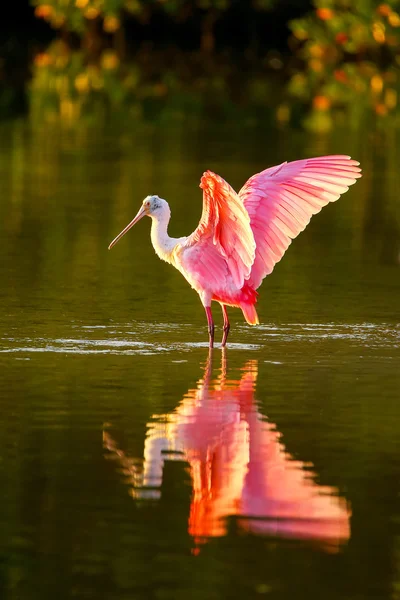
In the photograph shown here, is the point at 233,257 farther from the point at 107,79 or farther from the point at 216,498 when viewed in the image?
the point at 107,79

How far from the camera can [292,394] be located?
10.1 meters

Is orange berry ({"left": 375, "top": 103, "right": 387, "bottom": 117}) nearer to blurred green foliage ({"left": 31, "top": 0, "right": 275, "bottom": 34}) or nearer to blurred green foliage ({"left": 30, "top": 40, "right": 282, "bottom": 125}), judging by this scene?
blurred green foliage ({"left": 30, "top": 40, "right": 282, "bottom": 125})

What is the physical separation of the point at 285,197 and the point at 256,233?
12.9 inches

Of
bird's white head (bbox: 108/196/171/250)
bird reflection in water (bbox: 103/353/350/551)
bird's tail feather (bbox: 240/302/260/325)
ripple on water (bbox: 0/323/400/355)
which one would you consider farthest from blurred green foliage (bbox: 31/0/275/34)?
bird reflection in water (bbox: 103/353/350/551)

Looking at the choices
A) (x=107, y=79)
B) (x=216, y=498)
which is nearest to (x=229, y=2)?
(x=107, y=79)

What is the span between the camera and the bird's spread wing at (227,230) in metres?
11.3

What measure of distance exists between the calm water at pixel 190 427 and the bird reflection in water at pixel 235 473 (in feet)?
0.05

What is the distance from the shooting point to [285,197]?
12.4 metres

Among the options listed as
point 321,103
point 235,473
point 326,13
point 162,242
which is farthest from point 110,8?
point 235,473

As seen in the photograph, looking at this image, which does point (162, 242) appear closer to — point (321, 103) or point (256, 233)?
point (256, 233)

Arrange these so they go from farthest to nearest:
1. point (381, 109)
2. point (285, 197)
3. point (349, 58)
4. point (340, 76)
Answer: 1. point (349, 58)
2. point (340, 76)
3. point (381, 109)
4. point (285, 197)

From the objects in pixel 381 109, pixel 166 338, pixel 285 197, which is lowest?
pixel 166 338

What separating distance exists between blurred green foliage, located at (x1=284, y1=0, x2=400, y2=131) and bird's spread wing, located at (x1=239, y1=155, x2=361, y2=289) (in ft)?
81.1

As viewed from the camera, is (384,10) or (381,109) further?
(384,10)
